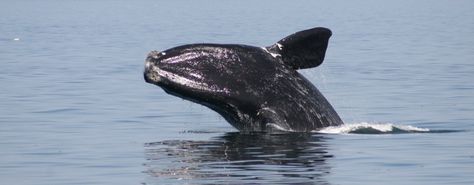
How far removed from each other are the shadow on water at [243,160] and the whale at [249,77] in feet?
1.29

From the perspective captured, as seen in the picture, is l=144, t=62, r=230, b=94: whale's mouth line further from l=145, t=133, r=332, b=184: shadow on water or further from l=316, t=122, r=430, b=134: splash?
l=316, t=122, r=430, b=134: splash

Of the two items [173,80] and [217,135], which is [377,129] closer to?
[217,135]

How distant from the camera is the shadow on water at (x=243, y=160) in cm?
1695

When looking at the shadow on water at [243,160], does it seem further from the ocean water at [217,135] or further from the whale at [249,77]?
the whale at [249,77]

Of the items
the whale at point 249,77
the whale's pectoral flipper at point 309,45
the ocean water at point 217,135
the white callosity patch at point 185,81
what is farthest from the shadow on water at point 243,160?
the whale's pectoral flipper at point 309,45

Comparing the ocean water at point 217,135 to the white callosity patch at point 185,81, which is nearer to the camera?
the ocean water at point 217,135

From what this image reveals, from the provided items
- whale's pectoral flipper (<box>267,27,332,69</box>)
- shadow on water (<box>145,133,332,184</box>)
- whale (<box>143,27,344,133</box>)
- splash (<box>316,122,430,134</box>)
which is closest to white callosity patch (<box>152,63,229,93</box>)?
whale (<box>143,27,344,133</box>)

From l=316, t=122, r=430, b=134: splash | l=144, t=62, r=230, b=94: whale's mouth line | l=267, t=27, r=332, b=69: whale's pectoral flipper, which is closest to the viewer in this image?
l=144, t=62, r=230, b=94: whale's mouth line

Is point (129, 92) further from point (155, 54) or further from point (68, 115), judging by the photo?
point (155, 54)

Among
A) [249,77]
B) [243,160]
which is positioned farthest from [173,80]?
[243,160]

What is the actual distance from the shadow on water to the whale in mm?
392

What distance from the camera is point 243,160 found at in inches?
732

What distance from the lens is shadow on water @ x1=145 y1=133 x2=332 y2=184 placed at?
55.6ft

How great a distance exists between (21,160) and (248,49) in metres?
3.36
